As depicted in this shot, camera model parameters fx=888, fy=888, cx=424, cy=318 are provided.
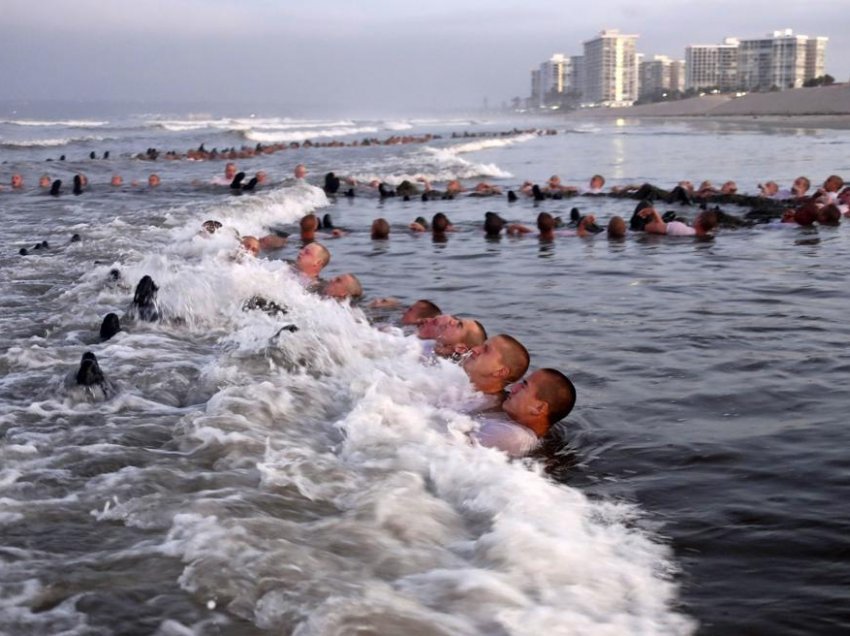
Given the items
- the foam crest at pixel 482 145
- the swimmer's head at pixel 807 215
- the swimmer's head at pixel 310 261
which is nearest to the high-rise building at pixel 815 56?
the foam crest at pixel 482 145

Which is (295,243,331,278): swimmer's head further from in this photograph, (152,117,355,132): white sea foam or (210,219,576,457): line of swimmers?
(152,117,355,132): white sea foam

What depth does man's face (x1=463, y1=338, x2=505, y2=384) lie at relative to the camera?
6.48 m

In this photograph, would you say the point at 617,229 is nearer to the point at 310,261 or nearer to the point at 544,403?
the point at 310,261

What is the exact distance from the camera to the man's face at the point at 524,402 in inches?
228

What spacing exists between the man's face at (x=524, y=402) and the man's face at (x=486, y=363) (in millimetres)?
519

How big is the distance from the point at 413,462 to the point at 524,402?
1.09 m

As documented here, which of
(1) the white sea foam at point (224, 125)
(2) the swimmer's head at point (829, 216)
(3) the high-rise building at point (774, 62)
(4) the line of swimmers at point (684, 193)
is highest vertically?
(3) the high-rise building at point (774, 62)

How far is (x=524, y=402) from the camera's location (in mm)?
5797

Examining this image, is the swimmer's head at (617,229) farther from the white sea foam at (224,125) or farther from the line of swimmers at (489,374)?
the white sea foam at (224,125)

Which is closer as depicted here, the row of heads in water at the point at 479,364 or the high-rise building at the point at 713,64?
the row of heads in water at the point at 479,364

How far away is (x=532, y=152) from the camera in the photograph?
4384cm

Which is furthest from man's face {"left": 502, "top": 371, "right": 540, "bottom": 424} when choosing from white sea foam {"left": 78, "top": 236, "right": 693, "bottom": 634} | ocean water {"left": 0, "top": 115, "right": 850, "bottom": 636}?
white sea foam {"left": 78, "top": 236, "right": 693, "bottom": 634}

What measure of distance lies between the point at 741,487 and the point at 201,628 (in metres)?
2.93

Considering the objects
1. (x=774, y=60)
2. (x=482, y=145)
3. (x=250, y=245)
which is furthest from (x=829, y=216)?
(x=774, y=60)
